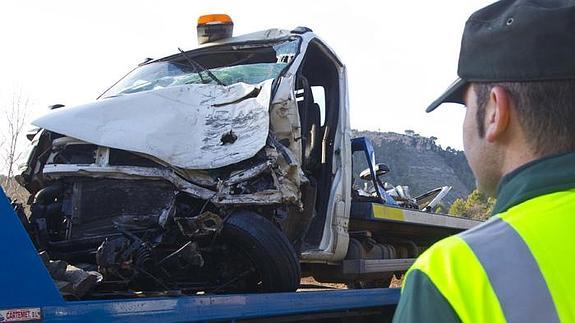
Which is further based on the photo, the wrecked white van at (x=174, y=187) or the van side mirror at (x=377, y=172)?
the van side mirror at (x=377, y=172)

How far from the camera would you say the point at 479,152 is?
1253 mm

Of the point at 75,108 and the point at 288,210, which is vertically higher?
the point at 75,108

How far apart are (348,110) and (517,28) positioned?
4.54 m

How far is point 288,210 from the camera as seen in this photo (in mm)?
4629

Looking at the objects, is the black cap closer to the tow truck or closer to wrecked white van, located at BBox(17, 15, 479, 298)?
the tow truck

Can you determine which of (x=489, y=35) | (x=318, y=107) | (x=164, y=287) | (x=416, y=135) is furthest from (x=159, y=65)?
(x=416, y=135)

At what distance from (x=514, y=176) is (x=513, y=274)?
0.20 meters

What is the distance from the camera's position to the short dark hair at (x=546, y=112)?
1.17 metres

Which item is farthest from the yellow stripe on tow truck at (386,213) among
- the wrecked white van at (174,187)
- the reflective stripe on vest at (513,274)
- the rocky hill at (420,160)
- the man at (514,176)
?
the rocky hill at (420,160)

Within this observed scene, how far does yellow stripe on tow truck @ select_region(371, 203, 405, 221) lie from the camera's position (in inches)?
220

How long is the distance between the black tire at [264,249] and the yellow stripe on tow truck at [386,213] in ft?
4.70

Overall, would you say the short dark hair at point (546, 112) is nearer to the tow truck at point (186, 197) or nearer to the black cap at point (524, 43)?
the black cap at point (524, 43)

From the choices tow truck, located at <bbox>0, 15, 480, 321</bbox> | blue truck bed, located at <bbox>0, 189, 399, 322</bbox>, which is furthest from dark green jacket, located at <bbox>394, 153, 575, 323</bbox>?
tow truck, located at <bbox>0, 15, 480, 321</bbox>

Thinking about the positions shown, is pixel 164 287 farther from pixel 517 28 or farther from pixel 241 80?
pixel 517 28
